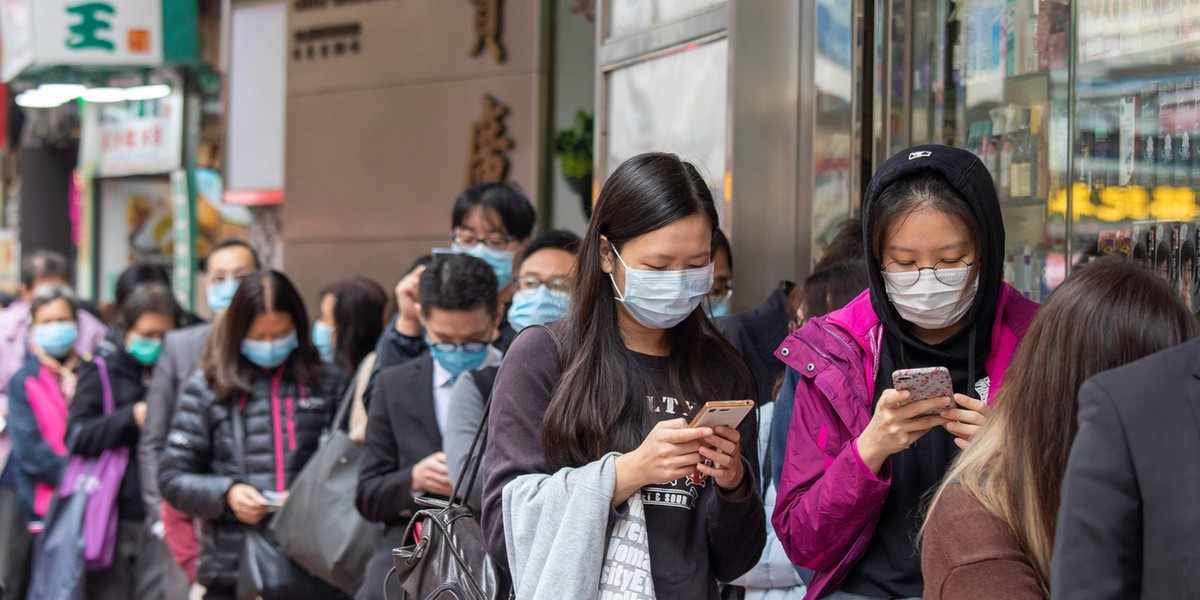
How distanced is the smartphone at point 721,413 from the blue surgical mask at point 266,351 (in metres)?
3.07

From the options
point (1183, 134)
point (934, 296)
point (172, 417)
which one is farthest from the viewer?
point (172, 417)

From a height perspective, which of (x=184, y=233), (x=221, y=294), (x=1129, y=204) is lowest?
(x=221, y=294)

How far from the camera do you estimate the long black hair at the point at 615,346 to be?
2.81 m

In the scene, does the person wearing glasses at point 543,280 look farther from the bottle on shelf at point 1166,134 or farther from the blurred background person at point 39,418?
the blurred background person at point 39,418

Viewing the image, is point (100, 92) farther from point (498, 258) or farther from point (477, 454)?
point (477, 454)

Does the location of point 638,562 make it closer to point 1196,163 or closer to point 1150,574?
point 1150,574

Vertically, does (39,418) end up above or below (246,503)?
above

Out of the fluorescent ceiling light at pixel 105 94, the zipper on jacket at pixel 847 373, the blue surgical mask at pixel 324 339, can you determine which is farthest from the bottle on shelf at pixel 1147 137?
the fluorescent ceiling light at pixel 105 94

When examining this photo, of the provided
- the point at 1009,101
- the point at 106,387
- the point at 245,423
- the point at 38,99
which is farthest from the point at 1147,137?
the point at 38,99

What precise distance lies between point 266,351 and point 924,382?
3.44 metres

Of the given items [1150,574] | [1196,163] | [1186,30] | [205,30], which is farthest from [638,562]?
[205,30]

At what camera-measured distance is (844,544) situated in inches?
109

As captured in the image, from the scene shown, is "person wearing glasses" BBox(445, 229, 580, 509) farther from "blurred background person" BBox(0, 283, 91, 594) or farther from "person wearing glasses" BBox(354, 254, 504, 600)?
"blurred background person" BBox(0, 283, 91, 594)

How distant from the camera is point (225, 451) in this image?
518 cm
